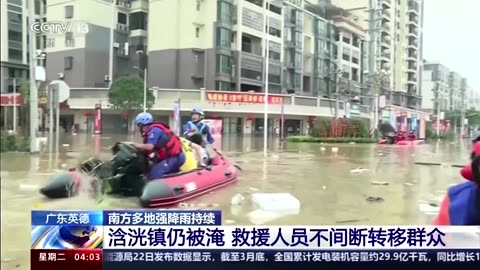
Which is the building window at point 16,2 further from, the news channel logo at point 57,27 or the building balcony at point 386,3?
the building balcony at point 386,3

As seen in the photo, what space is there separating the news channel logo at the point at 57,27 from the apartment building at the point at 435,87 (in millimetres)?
1220

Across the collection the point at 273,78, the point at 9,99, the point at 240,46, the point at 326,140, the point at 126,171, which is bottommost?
the point at 126,171

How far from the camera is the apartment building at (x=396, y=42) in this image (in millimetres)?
1668

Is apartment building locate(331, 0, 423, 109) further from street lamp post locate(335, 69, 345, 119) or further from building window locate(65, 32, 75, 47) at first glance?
building window locate(65, 32, 75, 47)

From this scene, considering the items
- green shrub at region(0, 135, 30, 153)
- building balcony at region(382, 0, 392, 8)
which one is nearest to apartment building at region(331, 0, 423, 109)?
building balcony at region(382, 0, 392, 8)

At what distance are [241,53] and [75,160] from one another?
663 millimetres

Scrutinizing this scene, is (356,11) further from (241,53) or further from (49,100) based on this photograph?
(49,100)

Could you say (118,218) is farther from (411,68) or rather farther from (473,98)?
(473,98)

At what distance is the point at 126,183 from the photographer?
1.55m

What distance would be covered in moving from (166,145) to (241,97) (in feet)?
1.07

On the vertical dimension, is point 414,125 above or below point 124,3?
below

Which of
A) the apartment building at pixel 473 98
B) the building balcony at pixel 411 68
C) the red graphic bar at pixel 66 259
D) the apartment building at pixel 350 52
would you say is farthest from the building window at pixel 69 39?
the apartment building at pixel 473 98

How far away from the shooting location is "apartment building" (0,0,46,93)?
138cm
